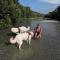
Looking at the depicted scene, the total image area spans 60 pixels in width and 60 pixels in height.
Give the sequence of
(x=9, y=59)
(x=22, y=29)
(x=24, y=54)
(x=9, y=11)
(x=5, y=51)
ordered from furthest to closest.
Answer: (x=9, y=11) → (x=22, y=29) → (x=5, y=51) → (x=24, y=54) → (x=9, y=59)

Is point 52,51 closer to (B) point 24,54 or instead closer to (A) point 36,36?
(B) point 24,54

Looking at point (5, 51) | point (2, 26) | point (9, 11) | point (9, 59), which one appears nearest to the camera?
point (9, 59)

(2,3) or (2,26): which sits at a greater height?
(2,3)

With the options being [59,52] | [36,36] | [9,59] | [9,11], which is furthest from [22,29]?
[9,11]

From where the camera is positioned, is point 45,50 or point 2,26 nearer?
point 45,50

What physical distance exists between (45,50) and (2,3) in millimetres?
17261

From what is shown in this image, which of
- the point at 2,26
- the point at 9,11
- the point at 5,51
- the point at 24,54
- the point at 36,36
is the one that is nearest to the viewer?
the point at 24,54

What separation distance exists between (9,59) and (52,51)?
2.95 metres

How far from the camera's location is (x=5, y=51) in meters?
12.7

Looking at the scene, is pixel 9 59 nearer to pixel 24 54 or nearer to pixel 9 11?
pixel 24 54

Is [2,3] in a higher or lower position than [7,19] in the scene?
higher

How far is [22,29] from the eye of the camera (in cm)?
1528

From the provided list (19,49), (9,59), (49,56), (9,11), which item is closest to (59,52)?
(49,56)

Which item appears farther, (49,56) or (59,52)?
(59,52)
